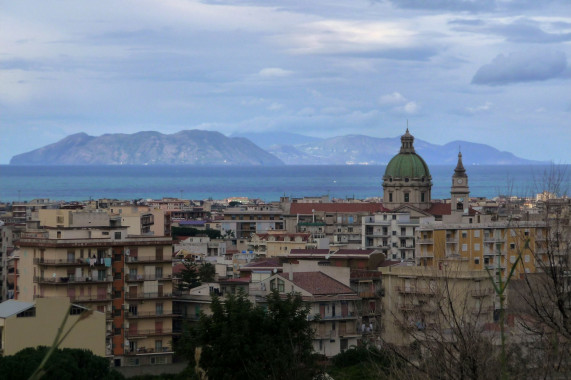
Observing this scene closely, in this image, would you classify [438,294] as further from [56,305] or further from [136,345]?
[136,345]

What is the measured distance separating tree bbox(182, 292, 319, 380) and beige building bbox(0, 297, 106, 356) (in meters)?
4.08

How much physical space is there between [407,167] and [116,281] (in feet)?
237

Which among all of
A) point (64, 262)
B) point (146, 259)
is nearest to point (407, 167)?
point (146, 259)

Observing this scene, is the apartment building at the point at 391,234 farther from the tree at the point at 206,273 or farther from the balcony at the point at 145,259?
the balcony at the point at 145,259

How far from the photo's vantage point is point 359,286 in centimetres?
4569

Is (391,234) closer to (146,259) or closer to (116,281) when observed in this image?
(146,259)

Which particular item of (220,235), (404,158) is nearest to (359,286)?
(220,235)

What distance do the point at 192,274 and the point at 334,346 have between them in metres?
10.9

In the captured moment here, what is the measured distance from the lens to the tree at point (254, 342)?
30.0 metres

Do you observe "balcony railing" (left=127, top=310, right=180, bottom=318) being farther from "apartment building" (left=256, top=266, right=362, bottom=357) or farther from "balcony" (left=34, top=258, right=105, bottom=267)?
"apartment building" (left=256, top=266, right=362, bottom=357)

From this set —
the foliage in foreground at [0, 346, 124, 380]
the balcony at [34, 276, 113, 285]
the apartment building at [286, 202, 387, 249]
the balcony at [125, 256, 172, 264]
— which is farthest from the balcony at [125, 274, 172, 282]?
the apartment building at [286, 202, 387, 249]

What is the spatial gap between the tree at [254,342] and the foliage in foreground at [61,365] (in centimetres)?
218

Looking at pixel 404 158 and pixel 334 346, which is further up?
pixel 404 158

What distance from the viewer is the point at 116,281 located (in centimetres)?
4184
